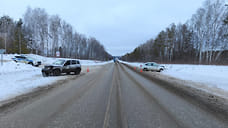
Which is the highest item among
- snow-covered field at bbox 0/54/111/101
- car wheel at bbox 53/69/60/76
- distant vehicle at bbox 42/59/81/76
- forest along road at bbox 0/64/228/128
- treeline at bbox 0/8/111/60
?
treeline at bbox 0/8/111/60

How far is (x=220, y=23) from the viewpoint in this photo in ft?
91.0

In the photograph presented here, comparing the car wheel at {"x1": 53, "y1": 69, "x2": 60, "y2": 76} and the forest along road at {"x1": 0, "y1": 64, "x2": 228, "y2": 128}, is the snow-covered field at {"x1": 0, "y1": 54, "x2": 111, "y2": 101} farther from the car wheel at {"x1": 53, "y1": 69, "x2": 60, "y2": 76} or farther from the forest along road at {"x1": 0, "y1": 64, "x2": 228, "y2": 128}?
the forest along road at {"x1": 0, "y1": 64, "x2": 228, "y2": 128}

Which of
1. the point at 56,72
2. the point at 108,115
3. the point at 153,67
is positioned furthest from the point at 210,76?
the point at 56,72

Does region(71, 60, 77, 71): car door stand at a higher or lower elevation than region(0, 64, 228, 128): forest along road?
higher

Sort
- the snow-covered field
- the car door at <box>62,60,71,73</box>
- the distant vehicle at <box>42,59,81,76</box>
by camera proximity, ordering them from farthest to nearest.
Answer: the car door at <box>62,60,71,73</box>
the distant vehicle at <box>42,59,81,76</box>
the snow-covered field

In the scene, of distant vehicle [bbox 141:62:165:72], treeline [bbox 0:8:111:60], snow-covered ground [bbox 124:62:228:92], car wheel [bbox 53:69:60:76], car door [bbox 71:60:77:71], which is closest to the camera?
snow-covered ground [bbox 124:62:228:92]

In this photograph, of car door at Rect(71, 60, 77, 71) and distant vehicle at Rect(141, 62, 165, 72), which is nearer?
car door at Rect(71, 60, 77, 71)

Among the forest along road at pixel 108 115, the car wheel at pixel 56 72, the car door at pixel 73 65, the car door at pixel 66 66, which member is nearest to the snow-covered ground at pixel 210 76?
the forest along road at pixel 108 115

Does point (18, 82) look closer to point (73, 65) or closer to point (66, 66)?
point (66, 66)

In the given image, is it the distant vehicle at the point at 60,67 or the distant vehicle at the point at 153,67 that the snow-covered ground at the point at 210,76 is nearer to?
the distant vehicle at the point at 153,67

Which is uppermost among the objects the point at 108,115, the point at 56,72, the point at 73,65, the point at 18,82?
A: the point at 73,65

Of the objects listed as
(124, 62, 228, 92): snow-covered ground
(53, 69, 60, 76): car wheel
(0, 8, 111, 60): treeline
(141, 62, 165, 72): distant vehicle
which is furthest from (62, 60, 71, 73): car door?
(0, 8, 111, 60): treeline

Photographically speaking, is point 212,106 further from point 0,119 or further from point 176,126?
point 0,119

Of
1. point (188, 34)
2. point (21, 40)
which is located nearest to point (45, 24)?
point (21, 40)
